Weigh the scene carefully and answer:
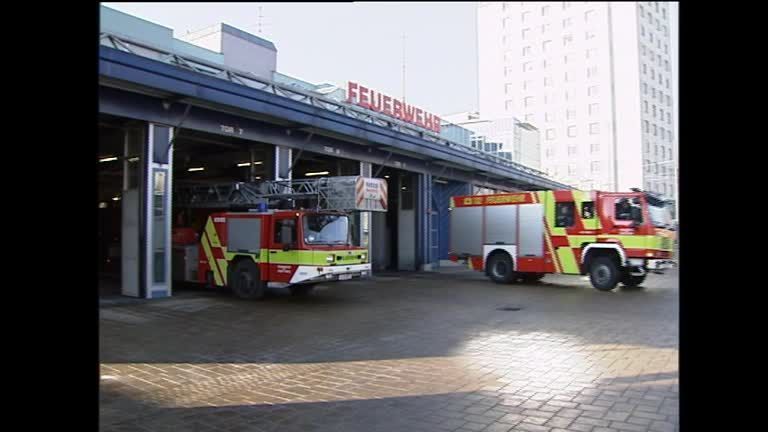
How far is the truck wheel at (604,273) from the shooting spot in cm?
1535

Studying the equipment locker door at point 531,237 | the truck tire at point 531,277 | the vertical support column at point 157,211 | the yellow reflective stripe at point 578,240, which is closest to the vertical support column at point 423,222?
the truck tire at point 531,277

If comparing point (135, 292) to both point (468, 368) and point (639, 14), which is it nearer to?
point (468, 368)

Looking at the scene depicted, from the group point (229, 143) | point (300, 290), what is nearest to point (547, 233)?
point (300, 290)

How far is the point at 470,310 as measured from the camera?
11867 mm

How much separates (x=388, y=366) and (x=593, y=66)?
14.8 feet

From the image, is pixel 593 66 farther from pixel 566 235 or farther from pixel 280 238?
pixel 566 235

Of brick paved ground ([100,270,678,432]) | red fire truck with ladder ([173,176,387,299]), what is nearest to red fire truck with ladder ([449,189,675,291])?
brick paved ground ([100,270,678,432])

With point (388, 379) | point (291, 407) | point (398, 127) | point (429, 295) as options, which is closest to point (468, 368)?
point (388, 379)

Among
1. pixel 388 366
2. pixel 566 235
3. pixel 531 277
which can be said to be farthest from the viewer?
pixel 531 277

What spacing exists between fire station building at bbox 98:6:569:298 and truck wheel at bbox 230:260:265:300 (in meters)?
1.69

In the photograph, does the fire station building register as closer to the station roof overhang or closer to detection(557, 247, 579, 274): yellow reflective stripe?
the station roof overhang

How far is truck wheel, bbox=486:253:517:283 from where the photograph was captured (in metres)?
17.8

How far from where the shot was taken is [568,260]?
53.8ft
